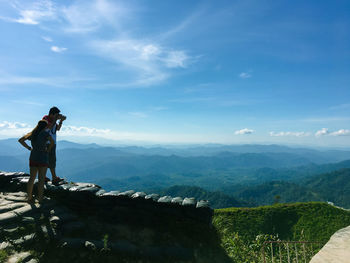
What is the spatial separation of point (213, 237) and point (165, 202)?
2.10m

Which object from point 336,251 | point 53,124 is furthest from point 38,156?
point 336,251

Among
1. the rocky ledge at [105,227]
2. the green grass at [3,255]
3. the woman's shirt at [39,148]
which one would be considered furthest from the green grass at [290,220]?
the green grass at [3,255]

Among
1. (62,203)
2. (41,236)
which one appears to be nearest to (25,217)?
(41,236)

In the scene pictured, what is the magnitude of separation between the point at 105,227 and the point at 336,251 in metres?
6.89

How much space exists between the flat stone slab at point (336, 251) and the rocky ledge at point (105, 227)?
2738 millimetres

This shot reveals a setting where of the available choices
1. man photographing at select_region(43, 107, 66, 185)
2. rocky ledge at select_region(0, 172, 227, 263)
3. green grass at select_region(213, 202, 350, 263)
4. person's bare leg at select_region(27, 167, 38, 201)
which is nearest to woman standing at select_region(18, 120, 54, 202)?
person's bare leg at select_region(27, 167, 38, 201)

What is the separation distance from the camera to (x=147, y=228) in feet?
22.3

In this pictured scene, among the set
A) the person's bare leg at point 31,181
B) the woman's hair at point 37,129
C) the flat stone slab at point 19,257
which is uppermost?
the woman's hair at point 37,129

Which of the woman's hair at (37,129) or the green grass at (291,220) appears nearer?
the woman's hair at (37,129)

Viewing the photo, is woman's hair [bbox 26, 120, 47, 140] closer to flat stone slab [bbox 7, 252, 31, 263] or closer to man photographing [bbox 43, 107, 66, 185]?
man photographing [bbox 43, 107, 66, 185]

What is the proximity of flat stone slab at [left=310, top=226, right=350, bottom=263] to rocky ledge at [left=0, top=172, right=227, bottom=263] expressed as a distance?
108 inches

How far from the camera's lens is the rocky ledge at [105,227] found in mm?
5195

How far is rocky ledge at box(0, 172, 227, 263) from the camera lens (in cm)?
520

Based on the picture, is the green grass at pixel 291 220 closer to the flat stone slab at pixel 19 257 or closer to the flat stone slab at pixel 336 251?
the flat stone slab at pixel 336 251
